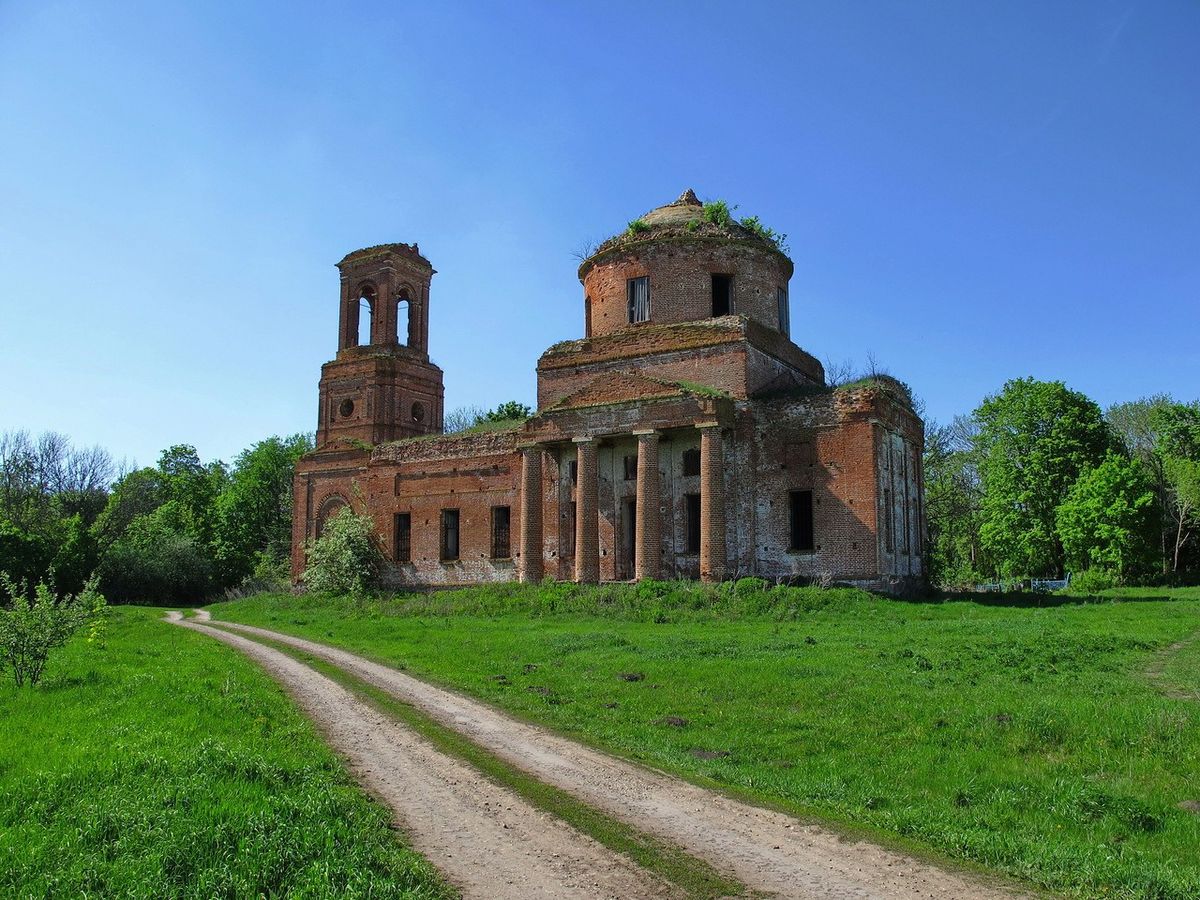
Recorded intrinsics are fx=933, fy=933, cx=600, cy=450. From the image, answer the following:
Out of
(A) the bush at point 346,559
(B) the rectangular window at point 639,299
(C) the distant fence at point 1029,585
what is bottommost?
(C) the distant fence at point 1029,585

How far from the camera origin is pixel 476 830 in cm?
731

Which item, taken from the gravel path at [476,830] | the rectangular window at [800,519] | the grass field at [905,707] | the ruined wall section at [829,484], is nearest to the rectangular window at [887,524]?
the ruined wall section at [829,484]

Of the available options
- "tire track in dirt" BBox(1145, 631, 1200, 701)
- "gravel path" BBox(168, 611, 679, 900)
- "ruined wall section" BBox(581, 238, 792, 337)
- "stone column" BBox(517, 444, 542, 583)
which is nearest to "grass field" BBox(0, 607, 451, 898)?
"gravel path" BBox(168, 611, 679, 900)

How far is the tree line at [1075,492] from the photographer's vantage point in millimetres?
Result: 41375

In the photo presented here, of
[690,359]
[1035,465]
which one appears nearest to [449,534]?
[690,359]

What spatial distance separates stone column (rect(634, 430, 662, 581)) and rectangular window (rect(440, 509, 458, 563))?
32.7 feet

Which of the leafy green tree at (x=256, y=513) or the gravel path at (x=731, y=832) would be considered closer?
the gravel path at (x=731, y=832)

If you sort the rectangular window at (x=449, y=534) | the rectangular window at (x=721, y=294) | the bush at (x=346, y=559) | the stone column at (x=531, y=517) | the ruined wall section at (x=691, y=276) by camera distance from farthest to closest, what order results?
1. the bush at (x=346, y=559)
2. the rectangular window at (x=449, y=534)
3. the rectangular window at (x=721, y=294)
4. the ruined wall section at (x=691, y=276)
5. the stone column at (x=531, y=517)

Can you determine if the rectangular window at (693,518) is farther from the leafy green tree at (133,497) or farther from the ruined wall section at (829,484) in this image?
the leafy green tree at (133,497)

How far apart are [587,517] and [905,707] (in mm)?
17344

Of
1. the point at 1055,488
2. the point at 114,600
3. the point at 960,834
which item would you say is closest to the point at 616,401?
the point at 960,834

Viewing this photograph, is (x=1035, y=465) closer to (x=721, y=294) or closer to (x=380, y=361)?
(x=721, y=294)

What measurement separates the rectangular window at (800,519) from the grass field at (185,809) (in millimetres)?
18281

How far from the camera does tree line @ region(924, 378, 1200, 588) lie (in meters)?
41.4
